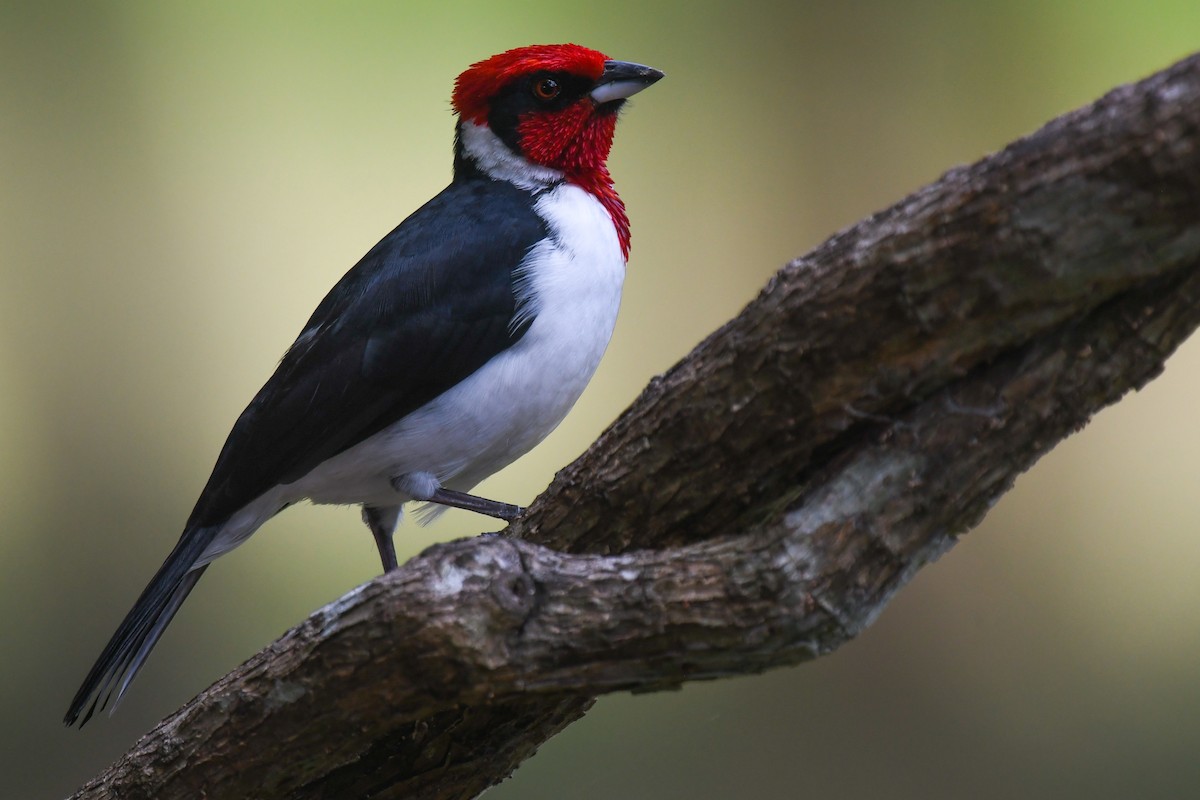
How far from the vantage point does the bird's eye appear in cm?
274

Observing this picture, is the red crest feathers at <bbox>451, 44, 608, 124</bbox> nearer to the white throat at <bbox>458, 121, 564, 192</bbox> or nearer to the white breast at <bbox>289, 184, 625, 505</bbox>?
the white throat at <bbox>458, 121, 564, 192</bbox>

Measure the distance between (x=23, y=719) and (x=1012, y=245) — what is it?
474 centimetres

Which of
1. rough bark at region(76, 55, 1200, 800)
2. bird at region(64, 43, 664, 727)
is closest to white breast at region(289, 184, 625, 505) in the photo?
bird at region(64, 43, 664, 727)

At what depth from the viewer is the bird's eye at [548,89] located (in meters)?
2.74

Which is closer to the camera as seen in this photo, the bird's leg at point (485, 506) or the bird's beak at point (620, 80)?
the bird's leg at point (485, 506)

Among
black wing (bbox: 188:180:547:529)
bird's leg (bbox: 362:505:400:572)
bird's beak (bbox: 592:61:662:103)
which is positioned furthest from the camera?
bird's leg (bbox: 362:505:400:572)

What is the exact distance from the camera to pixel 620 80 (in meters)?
2.72

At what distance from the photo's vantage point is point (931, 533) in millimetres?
1606

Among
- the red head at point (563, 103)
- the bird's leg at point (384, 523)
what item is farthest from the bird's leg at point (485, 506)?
the red head at point (563, 103)

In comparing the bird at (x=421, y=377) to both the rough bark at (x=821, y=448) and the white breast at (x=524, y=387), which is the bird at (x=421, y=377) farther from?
the rough bark at (x=821, y=448)

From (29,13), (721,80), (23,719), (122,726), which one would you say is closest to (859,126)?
(721,80)

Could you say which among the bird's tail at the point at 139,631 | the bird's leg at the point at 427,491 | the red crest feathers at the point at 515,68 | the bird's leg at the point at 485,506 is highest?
the red crest feathers at the point at 515,68

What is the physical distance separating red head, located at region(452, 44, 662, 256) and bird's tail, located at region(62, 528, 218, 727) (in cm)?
107

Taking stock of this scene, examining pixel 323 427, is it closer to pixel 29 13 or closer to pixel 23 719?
pixel 23 719
